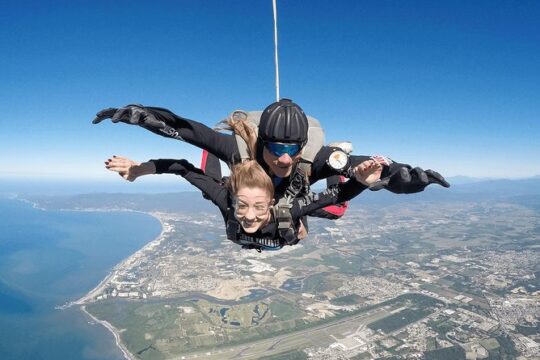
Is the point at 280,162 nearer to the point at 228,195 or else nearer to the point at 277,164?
the point at 277,164

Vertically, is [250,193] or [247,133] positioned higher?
[247,133]

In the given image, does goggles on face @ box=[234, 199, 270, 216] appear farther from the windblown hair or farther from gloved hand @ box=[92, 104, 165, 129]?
gloved hand @ box=[92, 104, 165, 129]

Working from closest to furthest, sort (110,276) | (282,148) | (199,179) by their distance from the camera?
(282,148) → (199,179) → (110,276)

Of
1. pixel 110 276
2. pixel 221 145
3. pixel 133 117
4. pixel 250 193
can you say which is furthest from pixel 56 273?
pixel 133 117

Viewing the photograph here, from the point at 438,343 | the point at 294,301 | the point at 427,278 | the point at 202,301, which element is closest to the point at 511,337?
the point at 438,343

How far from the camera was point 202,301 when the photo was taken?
32250mm

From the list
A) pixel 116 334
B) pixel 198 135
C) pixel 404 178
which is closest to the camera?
pixel 404 178

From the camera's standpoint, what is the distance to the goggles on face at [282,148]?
Answer: 2664 millimetres

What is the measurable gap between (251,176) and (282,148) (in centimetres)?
36

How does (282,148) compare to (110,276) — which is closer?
(282,148)

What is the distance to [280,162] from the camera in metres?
2.73

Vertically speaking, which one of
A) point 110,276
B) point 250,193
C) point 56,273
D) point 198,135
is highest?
point 198,135

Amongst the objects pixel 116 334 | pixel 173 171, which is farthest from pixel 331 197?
pixel 116 334

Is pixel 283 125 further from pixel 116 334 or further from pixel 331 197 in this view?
pixel 116 334
